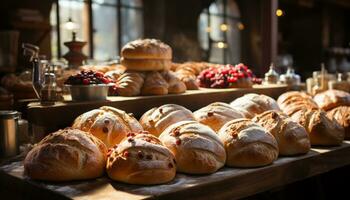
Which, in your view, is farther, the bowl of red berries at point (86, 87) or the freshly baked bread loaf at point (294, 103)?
the freshly baked bread loaf at point (294, 103)

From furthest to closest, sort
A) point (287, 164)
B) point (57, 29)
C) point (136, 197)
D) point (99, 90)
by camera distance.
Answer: point (57, 29)
point (99, 90)
point (287, 164)
point (136, 197)

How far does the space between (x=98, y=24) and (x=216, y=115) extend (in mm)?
6324

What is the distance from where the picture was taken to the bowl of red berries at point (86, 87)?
107 inches

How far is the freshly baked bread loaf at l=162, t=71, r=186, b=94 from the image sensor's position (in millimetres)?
3270

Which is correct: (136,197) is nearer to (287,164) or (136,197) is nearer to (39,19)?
(287,164)

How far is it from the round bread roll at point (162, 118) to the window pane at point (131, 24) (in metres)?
6.69

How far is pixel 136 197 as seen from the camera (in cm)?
167

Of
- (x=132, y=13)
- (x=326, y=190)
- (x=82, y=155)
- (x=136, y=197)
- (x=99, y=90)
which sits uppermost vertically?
(x=132, y=13)

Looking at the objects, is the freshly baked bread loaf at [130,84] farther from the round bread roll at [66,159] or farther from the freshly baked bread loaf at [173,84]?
the round bread roll at [66,159]

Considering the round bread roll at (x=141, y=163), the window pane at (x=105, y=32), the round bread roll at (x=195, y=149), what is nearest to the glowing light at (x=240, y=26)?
the window pane at (x=105, y=32)

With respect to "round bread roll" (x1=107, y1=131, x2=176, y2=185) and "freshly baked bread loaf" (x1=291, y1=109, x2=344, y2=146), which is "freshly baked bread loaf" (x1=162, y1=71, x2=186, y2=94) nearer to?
"freshly baked bread loaf" (x1=291, y1=109, x2=344, y2=146)

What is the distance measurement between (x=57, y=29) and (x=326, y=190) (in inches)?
219

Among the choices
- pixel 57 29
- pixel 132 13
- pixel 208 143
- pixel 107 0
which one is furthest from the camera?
pixel 132 13

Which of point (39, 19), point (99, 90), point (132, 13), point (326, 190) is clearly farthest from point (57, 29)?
point (326, 190)
